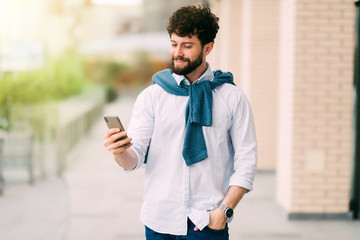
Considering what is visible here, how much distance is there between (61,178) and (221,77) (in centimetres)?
606

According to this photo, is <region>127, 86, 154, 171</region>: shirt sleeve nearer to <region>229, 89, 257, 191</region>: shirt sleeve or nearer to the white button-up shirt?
the white button-up shirt

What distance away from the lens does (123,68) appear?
40844 millimetres

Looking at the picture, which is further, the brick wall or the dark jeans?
the brick wall

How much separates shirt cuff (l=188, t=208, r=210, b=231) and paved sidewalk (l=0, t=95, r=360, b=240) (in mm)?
2669

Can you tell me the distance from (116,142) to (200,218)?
52cm

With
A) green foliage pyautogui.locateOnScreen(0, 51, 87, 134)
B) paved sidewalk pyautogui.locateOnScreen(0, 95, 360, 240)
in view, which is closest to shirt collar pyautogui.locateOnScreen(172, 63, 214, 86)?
paved sidewalk pyautogui.locateOnScreen(0, 95, 360, 240)

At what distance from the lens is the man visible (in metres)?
2.03

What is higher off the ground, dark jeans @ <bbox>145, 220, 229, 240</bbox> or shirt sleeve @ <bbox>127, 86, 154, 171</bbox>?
shirt sleeve @ <bbox>127, 86, 154, 171</bbox>

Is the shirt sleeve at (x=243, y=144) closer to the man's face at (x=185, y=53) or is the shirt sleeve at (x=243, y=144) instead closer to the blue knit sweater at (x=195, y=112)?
the blue knit sweater at (x=195, y=112)

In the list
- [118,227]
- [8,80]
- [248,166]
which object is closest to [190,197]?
[248,166]

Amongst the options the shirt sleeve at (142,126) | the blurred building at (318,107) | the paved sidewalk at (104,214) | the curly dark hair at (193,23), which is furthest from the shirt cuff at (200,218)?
the blurred building at (318,107)

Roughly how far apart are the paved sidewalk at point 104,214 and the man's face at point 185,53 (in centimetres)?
294

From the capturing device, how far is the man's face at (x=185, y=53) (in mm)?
2012

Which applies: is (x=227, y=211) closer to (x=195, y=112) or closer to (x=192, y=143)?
(x=192, y=143)
